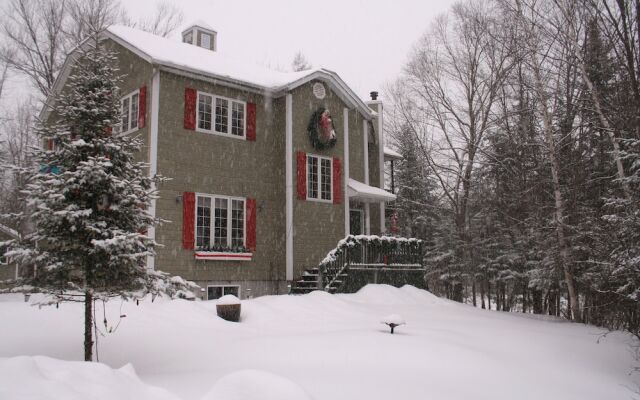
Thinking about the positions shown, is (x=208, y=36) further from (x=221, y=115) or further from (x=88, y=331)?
(x=88, y=331)

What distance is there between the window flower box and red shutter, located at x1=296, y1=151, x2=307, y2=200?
237 centimetres

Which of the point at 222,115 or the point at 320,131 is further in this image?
the point at 320,131

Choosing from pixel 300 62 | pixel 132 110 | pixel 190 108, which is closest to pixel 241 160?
pixel 190 108

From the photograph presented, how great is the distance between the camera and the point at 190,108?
47.5ft

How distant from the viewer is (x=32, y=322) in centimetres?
936

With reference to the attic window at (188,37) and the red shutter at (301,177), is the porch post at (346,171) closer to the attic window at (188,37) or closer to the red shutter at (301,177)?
the red shutter at (301,177)

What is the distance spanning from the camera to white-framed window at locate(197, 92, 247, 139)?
587 inches

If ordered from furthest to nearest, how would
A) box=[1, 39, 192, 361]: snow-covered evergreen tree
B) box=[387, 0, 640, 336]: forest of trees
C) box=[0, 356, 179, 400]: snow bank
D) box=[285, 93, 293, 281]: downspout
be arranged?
box=[285, 93, 293, 281]: downspout < box=[387, 0, 640, 336]: forest of trees < box=[1, 39, 192, 361]: snow-covered evergreen tree < box=[0, 356, 179, 400]: snow bank

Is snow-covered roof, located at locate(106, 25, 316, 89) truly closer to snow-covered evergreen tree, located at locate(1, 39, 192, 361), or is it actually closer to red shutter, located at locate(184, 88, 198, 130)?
red shutter, located at locate(184, 88, 198, 130)

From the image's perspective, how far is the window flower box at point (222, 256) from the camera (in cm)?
1399

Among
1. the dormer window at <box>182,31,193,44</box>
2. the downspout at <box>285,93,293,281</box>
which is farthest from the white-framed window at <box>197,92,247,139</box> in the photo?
the dormer window at <box>182,31,193,44</box>

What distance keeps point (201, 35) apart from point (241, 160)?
6402 mm

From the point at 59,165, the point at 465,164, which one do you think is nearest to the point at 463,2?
the point at 465,164

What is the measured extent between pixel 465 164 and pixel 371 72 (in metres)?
34.3
